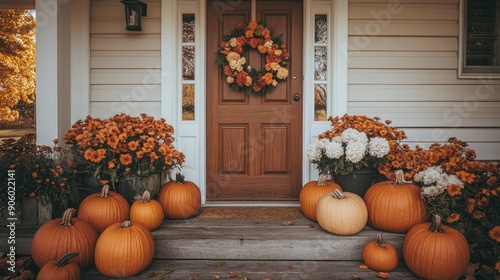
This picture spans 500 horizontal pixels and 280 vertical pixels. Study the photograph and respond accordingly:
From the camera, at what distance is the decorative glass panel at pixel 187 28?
383 cm

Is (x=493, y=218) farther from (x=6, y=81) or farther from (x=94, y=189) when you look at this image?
(x=6, y=81)

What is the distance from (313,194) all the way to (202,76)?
1582 millimetres

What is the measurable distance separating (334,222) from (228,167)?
1.49m

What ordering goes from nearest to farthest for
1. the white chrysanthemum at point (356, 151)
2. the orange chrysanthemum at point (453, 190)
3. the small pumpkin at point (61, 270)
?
the small pumpkin at point (61, 270)
the orange chrysanthemum at point (453, 190)
the white chrysanthemum at point (356, 151)

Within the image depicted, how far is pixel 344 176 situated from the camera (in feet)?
10.9

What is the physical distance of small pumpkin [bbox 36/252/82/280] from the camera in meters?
2.29

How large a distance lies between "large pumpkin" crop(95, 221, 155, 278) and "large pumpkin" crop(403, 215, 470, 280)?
5.80 ft

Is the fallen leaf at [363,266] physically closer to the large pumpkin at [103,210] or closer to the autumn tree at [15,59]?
the large pumpkin at [103,210]

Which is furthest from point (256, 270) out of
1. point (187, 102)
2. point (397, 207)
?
point (187, 102)

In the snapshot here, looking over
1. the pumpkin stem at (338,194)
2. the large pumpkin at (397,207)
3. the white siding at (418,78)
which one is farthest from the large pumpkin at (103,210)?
the white siding at (418,78)

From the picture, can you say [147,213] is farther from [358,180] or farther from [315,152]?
[358,180]

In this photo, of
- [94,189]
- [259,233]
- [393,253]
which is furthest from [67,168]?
[393,253]

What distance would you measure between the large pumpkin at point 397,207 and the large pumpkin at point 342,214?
0.12 metres

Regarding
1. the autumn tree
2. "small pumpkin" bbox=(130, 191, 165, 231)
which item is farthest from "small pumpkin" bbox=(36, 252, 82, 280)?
the autumn tree
